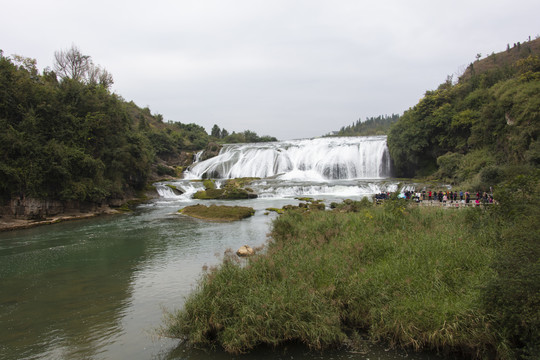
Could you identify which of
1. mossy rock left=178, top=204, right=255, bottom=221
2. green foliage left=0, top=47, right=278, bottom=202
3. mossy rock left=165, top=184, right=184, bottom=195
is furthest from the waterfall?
mossy rock left=178, top=204, right=255, bottom=221

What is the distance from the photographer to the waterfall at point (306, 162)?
3812 cm

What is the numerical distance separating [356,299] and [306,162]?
35.7m

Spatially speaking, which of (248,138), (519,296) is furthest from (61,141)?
(248,138)

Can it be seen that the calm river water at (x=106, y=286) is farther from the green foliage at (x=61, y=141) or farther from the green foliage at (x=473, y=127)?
the green foliage at (x=473, y=127)

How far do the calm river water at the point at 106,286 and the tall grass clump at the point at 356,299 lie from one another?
0.33 metres

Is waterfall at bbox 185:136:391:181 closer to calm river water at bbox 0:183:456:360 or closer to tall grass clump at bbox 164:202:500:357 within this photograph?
calm river water at bbox 0:183:456:360

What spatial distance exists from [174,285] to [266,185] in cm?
2461

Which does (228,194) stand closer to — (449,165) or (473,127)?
(449,165)

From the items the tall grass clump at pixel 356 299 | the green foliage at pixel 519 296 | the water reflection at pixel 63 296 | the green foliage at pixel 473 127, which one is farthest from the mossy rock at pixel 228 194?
the green foliage at pixel 519 296

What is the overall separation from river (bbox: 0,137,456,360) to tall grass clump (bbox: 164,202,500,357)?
338 millimetres

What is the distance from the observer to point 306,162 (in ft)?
135

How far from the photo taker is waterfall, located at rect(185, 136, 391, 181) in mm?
38125

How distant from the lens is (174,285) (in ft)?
A: 28.9

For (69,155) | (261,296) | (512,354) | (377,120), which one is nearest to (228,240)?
(261,296)
